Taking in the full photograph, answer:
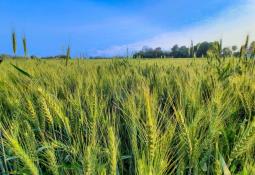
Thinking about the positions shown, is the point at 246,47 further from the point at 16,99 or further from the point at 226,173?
the point at 16,99

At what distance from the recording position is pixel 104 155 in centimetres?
70

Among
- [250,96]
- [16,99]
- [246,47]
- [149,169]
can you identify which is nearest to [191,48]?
[246,47]

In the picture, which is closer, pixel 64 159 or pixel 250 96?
pixel 64 159

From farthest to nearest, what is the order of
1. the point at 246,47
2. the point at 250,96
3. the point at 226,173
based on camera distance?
the point at 246,47 < the point at 250,96 < the point at 226,173

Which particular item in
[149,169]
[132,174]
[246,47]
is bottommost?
[132,174]

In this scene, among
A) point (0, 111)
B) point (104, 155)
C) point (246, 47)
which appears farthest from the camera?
point (246, 47)

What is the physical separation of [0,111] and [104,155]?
66 cm

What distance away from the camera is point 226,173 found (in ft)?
1.94

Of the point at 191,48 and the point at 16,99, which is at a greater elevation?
the point at 191,48

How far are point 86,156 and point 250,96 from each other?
77 cm

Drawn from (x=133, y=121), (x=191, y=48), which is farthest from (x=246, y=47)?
(x=133, y=121)

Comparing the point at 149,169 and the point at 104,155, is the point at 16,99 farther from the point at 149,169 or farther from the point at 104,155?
the point at 149,169

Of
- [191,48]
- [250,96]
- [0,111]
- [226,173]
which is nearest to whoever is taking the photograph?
[226,173]

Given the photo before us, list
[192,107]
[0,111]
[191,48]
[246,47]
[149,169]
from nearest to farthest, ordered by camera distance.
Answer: [149,169] < [192,107] < [0,111] < [246,47] < [191,48]
